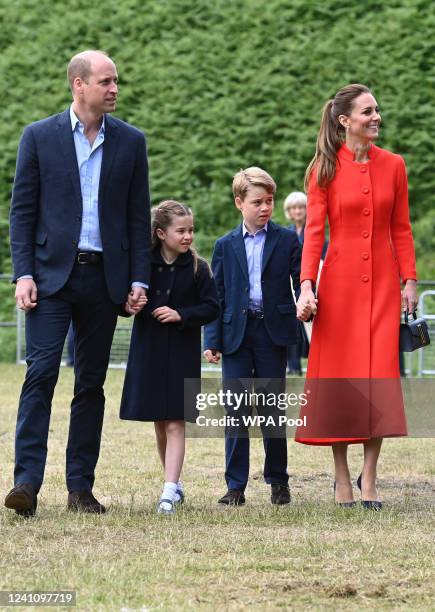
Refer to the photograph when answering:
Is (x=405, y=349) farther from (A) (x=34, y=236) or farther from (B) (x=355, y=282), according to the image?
(A) (x=34, y=236)

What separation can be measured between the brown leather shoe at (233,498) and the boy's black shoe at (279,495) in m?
0.14

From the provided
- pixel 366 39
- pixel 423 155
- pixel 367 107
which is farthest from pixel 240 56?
pixel 367 107

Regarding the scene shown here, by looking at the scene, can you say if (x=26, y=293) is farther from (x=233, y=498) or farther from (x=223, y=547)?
(x=223, y=547)

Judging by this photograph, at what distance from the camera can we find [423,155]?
52.6ft

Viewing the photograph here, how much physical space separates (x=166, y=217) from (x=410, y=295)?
46.0 inches

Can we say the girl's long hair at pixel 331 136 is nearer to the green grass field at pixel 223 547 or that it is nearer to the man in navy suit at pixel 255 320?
the man in navy suit at pixel 255 320

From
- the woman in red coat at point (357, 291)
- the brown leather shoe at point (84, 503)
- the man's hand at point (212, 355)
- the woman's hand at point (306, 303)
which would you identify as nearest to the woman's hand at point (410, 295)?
the woman in red coat at point (357, 291)

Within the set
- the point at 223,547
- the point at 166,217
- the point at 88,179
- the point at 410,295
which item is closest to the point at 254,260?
the point at 166,217

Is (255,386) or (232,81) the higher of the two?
(232,81)

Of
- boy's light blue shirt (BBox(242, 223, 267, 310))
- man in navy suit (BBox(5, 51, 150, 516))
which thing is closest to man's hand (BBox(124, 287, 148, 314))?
man in navy suit (BBox(5, 51, 150, 516))

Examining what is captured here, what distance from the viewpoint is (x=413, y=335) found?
20.7 feet

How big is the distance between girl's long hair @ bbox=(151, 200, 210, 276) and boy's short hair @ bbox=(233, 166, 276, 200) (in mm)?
292

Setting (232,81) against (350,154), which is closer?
(350,154)

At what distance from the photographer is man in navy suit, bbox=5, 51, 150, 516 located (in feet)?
19.8
